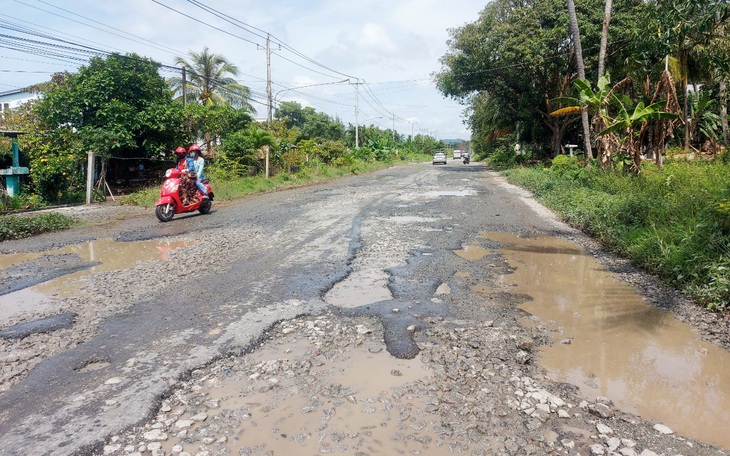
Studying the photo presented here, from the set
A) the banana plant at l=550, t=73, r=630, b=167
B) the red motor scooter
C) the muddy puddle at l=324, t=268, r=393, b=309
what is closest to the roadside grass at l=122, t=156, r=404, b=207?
the red motor scooter

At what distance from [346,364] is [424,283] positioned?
2071 millimetres

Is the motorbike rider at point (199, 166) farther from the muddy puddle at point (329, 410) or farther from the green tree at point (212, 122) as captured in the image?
the muddy puddle at point (329, 410)

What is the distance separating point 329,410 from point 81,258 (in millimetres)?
5535

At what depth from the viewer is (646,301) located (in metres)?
4.78

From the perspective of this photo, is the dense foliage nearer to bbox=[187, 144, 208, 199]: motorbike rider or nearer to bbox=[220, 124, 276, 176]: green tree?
bbox=[220, 124, 276, 176]: green tree

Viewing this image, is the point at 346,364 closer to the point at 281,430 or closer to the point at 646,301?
the point at 281,430

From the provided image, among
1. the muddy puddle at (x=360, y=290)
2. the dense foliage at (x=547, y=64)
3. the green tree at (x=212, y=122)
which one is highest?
the dense foliage at (x=547, y=64)

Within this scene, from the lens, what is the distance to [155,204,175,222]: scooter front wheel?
1016cm

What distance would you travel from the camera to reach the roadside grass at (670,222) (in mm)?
4952

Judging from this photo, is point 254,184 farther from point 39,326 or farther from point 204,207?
point 39,326

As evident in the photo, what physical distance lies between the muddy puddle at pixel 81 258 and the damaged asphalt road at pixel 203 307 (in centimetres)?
7

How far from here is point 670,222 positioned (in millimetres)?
6363

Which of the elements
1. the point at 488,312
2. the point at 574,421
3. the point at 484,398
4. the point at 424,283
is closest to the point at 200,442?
the point at 484,398

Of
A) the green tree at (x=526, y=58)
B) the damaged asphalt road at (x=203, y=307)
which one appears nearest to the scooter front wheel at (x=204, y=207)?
the damaged asphalt road at (x=203, y=307)
